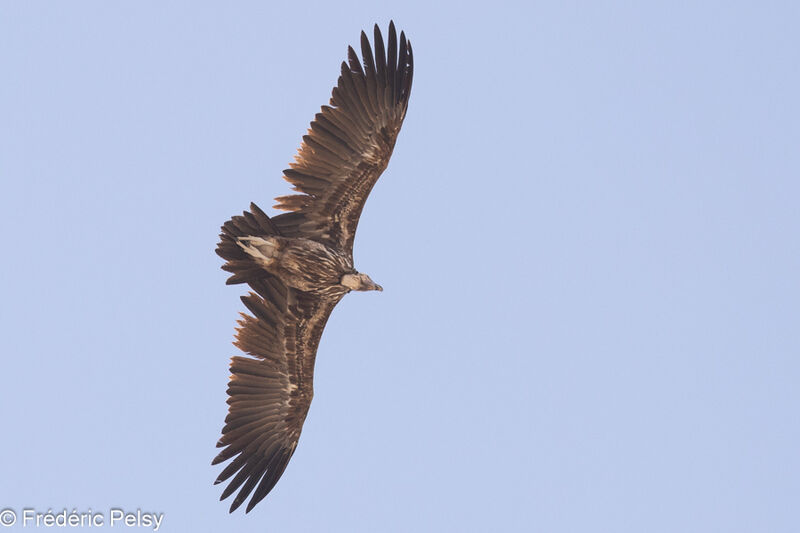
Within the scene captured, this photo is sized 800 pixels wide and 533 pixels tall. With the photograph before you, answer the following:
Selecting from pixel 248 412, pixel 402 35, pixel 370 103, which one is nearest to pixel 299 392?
pixel 248 412

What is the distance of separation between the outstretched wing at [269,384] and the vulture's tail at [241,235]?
79cm

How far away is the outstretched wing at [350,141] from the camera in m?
14.0

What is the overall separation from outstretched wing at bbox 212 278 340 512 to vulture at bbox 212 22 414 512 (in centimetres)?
1

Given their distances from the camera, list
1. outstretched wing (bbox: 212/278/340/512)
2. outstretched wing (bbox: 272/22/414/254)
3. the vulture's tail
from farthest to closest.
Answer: outstretched wing (bbox: 212/278/340/512) → outstretched wing (bbox: 272/22/414/254) → the vulture's tail

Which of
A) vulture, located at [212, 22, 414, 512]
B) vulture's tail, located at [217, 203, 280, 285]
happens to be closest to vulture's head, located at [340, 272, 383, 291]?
vulture, located at [212, 22, 414, 512]

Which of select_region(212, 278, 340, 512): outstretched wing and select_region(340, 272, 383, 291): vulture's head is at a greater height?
select_region(340, 272, 383, 291): vulture's head

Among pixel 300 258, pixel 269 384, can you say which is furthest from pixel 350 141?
pixel 269 384

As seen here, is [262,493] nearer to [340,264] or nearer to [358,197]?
[340,264]

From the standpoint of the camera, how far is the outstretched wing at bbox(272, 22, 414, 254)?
1398 cm

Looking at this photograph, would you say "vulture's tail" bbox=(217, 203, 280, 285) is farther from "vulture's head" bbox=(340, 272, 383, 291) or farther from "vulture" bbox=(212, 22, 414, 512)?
"vulture's head" bbox=(340, 272, 383, 291)

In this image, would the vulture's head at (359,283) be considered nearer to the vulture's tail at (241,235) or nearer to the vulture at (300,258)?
the vulture at (300,258)

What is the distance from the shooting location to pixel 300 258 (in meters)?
14.0

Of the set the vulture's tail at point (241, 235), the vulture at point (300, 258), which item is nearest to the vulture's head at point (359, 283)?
the vulture at point (300, 258)

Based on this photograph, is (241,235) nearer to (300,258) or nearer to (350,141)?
(300,258)
